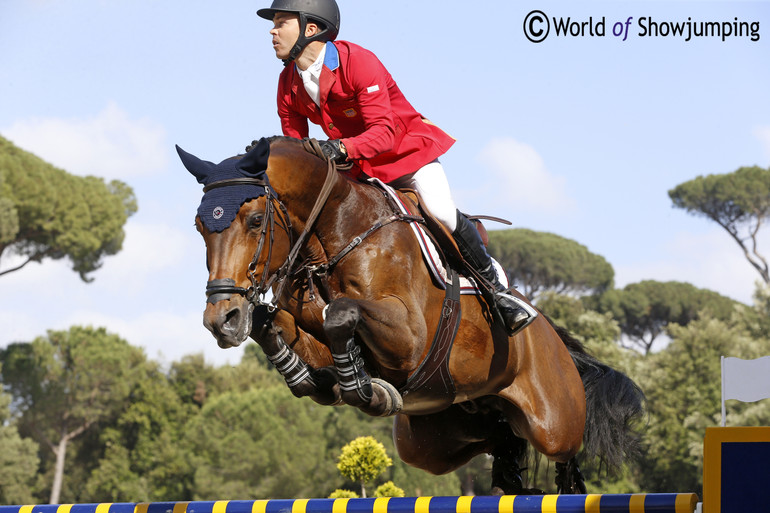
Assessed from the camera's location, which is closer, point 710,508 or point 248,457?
point 710,508

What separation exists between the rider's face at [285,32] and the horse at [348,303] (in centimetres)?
52

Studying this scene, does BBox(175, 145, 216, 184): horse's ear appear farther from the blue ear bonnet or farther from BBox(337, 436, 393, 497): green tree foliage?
BBox(337, 436, 393, 497): green tree foliage

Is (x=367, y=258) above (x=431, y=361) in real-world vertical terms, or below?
above

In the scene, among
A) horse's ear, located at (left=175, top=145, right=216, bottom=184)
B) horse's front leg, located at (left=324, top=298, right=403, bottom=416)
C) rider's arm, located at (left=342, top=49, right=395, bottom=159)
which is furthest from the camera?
rider's arm, located at (left=342, top=49, right=395, bottom=159)

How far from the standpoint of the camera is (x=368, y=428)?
32.5 metres

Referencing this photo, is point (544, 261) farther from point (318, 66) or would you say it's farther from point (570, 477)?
point (318, 66)

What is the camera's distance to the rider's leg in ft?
17.3

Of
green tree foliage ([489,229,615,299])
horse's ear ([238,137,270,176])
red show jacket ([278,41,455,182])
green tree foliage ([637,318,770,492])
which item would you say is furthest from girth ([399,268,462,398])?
green tree foliage ([489,229,615,299])

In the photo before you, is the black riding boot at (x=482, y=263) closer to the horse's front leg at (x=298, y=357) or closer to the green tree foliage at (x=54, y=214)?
the horse's front leg at (x=298, y=357)

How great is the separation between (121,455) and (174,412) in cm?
272

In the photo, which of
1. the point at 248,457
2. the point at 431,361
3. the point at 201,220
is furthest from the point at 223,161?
the point at 248,457

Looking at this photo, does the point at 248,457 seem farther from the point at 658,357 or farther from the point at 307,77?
the point at 307,77

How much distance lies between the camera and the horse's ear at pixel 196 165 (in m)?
4.59

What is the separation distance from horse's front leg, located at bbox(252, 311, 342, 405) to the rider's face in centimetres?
143
